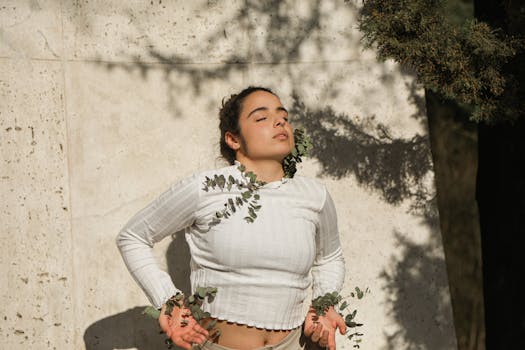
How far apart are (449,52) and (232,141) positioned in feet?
3.15

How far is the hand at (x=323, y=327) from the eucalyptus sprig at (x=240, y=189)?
471mm

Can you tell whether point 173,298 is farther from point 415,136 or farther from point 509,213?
point 509,213

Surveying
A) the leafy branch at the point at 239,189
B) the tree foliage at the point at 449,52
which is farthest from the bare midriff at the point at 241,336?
the tree foliage at the point at 449,52

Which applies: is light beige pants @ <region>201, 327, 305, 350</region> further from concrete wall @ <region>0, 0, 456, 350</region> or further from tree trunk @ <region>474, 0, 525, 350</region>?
tree trunk @ <region>474, 0, 525, 350</region>

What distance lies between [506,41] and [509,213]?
1222 mm

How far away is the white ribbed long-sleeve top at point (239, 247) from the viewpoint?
2.63m

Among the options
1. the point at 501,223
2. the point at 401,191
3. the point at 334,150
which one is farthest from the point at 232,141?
the point at 501,223

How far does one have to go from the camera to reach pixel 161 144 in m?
3.62

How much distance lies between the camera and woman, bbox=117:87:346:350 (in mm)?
2631

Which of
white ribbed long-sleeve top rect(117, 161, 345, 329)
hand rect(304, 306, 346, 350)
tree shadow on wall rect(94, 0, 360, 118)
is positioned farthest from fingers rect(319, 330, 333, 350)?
tree shadow on wall rect(94, 0, 360, 118)

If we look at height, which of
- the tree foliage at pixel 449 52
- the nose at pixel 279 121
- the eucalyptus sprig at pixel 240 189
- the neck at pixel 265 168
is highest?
the tree foliage at pixel 449 52

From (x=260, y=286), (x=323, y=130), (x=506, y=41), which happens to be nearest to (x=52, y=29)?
(x=323, y=130)

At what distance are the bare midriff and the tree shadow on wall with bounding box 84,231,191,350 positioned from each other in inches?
38.4

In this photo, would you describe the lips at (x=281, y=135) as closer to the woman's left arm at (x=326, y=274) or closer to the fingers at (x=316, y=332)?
the woman's left arm at (x=326, y=274)
